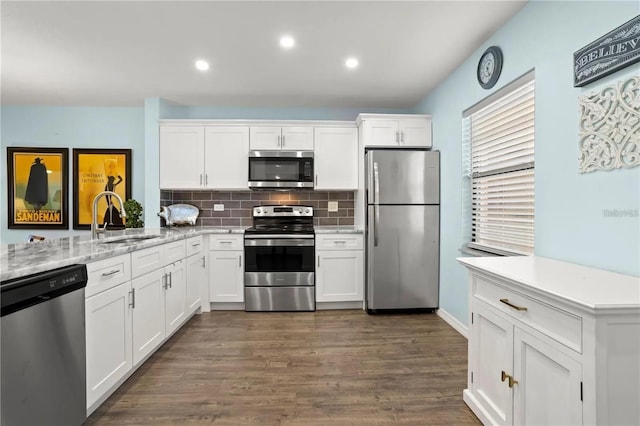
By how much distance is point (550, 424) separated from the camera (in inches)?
47.3

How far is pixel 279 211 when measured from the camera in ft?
13.1

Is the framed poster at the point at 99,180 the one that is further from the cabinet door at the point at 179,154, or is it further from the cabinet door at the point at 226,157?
the cabinet door at the point at 226,157

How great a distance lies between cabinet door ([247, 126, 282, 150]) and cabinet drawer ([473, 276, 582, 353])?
2820mm

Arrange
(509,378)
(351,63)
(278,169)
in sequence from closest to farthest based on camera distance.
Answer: (509,378), (351,63), (278,169)

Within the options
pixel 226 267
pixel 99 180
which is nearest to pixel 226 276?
pixel 226 267

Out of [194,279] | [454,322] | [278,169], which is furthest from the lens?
[278,169]

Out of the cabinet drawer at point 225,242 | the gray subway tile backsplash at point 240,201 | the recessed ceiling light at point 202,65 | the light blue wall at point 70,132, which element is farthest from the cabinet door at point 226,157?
the light blue wall at point 70,132

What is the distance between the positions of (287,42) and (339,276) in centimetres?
237

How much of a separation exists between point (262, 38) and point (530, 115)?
6.64 feet

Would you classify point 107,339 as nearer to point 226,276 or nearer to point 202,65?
point 226,276

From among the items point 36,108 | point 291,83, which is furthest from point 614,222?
point 36,108

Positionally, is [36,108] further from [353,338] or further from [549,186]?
[549,186]

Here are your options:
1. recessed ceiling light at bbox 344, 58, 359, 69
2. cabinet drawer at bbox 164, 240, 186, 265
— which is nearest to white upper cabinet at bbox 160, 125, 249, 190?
cabinet drawer at bbox 164, 240, 186, 265

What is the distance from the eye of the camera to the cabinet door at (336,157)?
12.4ft
